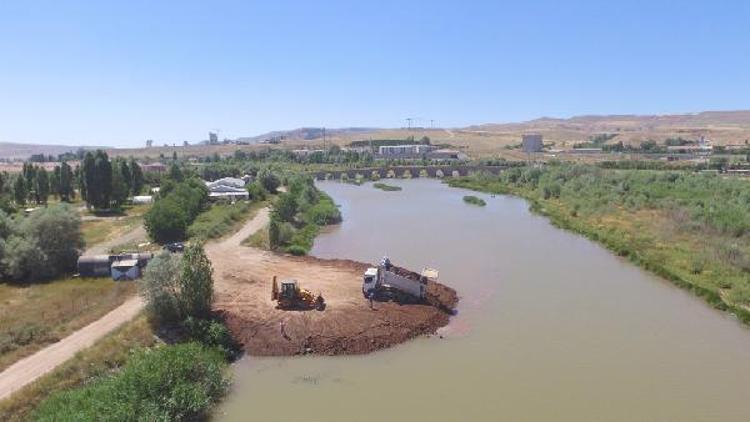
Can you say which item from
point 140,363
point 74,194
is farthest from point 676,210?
point 74,194

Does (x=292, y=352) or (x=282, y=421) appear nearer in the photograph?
(x=282, y=421)

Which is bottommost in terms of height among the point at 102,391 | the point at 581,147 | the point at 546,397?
the point at 546,397

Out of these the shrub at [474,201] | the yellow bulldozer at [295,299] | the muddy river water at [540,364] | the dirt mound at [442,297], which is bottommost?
the muddy river water at [540,364]

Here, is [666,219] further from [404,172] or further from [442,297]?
Answer: [404,172]

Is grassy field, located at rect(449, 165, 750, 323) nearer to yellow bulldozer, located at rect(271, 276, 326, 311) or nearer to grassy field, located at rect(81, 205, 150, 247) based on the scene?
yellow bulldozer, located at rect(271, 276, 326, 311)

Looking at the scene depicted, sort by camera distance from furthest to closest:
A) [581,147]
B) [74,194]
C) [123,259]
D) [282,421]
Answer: [581,147] → [74,194] → [123,259] → [282,421]

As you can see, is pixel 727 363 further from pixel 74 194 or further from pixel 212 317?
pixel 74 194

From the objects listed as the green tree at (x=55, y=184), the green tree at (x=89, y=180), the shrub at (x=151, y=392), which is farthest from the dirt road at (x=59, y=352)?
the green tree at (x=55, y=184)

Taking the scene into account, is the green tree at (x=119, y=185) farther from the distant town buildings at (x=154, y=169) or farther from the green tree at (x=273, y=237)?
the distant town buildings at (x=154, y=169)
